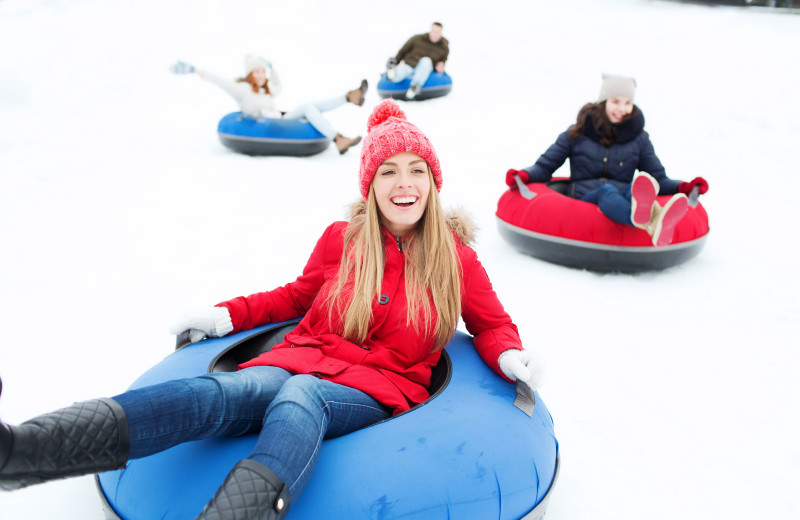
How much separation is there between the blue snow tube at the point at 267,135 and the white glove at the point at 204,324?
14.8ft

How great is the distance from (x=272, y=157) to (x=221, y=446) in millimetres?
5305

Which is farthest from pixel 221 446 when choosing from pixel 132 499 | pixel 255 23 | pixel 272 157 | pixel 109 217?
pixel 255 23

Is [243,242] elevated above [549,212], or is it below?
below

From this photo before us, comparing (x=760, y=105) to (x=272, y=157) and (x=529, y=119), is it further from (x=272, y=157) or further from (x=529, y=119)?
(x=272, y=157)

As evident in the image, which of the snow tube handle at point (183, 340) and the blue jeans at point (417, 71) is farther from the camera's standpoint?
the blue jeans at point (417, 71)

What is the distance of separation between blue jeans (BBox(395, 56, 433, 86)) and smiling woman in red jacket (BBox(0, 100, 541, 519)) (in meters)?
7.13

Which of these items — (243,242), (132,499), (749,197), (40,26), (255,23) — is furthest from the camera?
(255,23)

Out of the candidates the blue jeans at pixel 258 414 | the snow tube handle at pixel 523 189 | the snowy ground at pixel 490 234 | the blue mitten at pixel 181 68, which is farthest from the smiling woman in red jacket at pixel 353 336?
the blue mitten at pixel 181 68

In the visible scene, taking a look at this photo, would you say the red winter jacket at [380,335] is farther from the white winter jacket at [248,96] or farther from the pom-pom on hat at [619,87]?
the white winter jacket at [248,96]

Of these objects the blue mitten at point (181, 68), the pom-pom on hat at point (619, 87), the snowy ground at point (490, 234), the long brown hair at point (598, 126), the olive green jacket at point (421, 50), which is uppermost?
the olive green jacket at point (421, 50)

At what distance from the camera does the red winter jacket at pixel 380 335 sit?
1721 mm

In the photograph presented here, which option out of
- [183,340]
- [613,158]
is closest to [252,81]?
[613,158]

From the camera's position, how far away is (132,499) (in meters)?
1.44

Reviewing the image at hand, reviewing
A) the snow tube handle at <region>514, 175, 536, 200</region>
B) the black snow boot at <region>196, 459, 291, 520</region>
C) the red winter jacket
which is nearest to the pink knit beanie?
the red winter jacket
